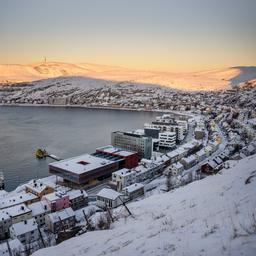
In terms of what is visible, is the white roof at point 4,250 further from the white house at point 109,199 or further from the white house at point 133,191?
the white house at point 133,191

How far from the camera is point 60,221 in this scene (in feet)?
22.5

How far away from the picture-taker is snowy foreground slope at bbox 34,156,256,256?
6.22 feet

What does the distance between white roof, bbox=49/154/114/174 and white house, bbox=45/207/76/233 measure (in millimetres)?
2952

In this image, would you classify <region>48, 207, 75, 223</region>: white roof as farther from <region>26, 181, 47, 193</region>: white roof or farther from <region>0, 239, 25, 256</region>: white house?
<region>26, 181, 47, 193</region>: white roof

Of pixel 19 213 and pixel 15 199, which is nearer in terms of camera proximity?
pixel 19 213

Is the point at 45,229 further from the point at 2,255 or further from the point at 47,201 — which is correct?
the point at 2,255

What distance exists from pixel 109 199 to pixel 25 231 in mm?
2414

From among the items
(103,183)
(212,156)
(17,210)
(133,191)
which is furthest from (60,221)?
(212,156)

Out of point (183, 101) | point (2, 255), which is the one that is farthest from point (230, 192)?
point (183, 101)

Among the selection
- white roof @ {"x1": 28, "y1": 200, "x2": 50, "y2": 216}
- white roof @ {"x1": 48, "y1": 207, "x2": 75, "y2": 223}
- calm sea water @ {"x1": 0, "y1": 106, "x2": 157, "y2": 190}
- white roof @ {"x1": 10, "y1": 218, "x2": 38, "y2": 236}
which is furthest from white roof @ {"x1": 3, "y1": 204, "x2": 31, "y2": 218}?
calm sea water @ {"x1": 0, "y1": 106, "x2": 157, "y2": 190}

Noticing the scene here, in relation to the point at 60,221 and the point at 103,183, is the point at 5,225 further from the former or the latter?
the point at 103,183

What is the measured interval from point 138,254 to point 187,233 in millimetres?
436

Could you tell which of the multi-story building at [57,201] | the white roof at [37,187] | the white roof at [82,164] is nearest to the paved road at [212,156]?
the white roof at [82,164]

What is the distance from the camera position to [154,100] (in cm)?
4156
